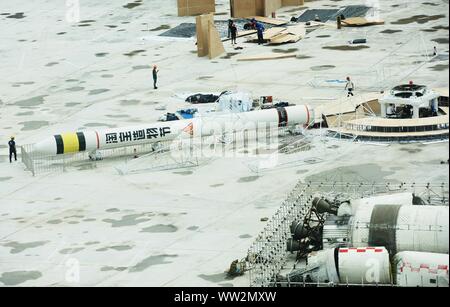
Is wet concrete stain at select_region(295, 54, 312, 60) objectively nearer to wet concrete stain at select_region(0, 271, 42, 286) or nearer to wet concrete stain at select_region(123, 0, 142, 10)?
wet concrete stain at select_region(123, 0, 142, 10)

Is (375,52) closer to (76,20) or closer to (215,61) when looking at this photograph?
(215,61)

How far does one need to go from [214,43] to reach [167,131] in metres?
23.9

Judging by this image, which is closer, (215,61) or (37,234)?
(37,234)

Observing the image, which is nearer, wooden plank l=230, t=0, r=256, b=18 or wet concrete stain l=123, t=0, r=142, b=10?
wooden plank l=230, t=0, r=256, b=18

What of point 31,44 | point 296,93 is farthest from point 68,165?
point 31,44

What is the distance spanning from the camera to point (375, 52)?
8975cm

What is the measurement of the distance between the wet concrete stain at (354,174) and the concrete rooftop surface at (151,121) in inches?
5.7

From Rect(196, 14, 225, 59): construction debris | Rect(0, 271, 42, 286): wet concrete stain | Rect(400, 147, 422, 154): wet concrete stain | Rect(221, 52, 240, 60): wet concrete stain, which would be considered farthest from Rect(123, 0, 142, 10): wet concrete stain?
Rect(0, 271, 42, 286): wet concrete stain

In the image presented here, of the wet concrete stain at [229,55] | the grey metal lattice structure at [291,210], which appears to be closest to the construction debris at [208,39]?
the wet concrete stain at [229,55]

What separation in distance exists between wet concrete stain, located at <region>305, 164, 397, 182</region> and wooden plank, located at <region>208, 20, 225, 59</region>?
2921cm

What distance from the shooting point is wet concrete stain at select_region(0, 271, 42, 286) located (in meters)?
51.7

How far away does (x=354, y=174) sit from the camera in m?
63.3
